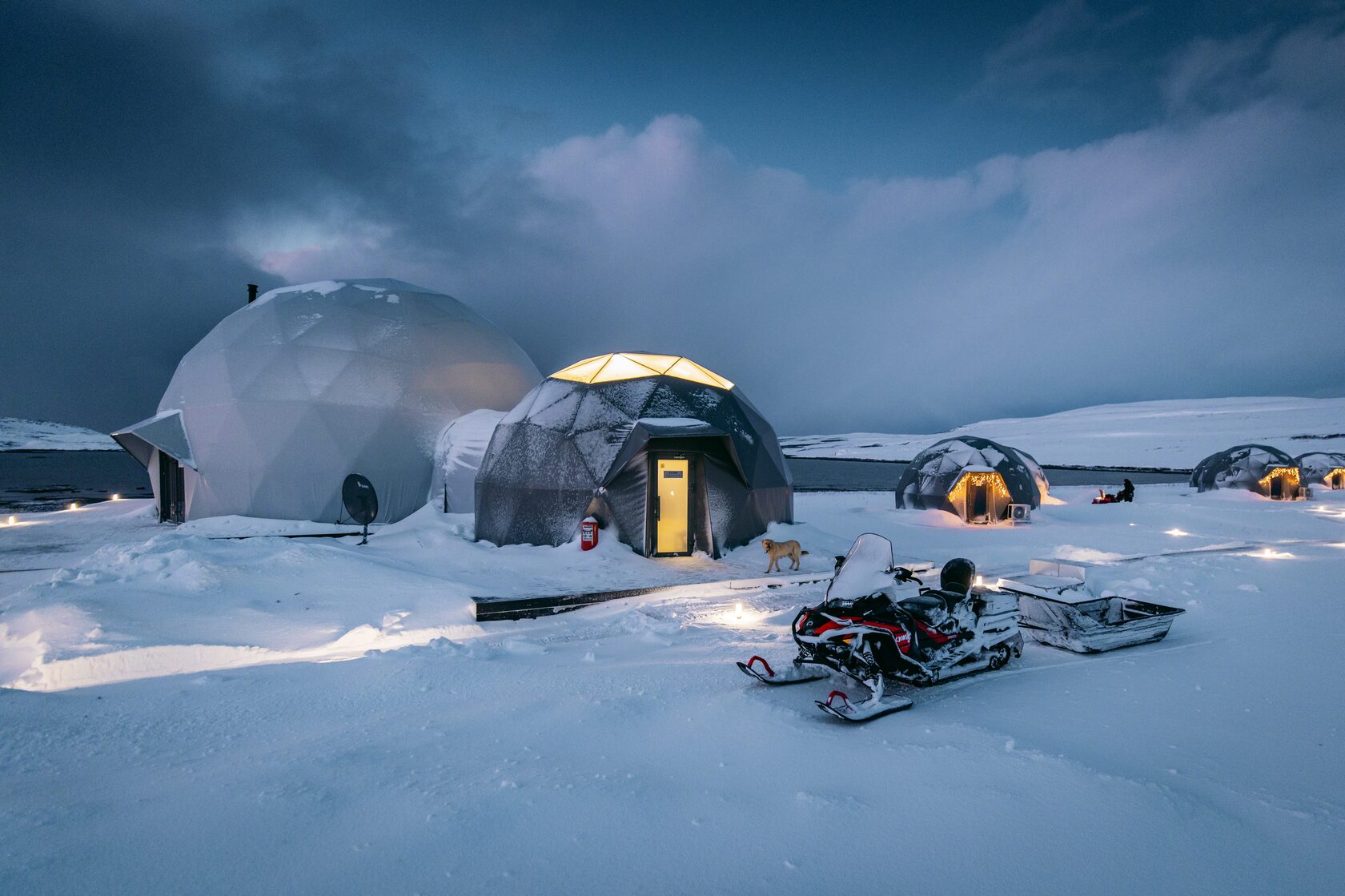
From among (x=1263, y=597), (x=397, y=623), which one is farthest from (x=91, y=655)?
(x=1263, y=597)

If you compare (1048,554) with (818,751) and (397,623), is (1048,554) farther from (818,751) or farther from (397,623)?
(397,623)

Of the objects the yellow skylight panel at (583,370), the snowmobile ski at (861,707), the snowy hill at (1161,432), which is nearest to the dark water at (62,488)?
the yellow skylight panel at (583,370)

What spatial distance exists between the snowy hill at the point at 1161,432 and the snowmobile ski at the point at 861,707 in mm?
81232

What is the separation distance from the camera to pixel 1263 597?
315 inches

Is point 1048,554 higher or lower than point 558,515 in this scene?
lower

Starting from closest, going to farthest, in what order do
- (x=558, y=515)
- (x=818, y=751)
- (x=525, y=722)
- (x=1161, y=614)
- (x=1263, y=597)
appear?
(x=818, y=751)
(x=525, y=722)
(x=1161, y=614)
(x=1263, y=597)
(x=558, y=515)

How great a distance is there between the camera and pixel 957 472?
20.1 metres

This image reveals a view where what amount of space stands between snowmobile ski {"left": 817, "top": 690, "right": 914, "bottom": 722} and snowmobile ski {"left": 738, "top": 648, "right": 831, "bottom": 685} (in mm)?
450

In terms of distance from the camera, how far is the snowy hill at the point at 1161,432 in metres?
77.0

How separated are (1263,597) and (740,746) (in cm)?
854

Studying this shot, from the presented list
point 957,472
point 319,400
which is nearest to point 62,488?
point 319,400

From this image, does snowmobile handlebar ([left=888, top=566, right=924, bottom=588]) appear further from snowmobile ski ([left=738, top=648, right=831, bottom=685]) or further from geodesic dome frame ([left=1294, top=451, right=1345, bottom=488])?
geodesic dome frame ([left=1294, top=451, right=1345, bottom=488])

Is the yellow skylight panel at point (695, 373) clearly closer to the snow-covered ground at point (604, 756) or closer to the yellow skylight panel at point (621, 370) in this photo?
the yellow skylight panel at point (621, 370)

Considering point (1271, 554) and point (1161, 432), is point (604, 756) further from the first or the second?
point (1161, 432)
